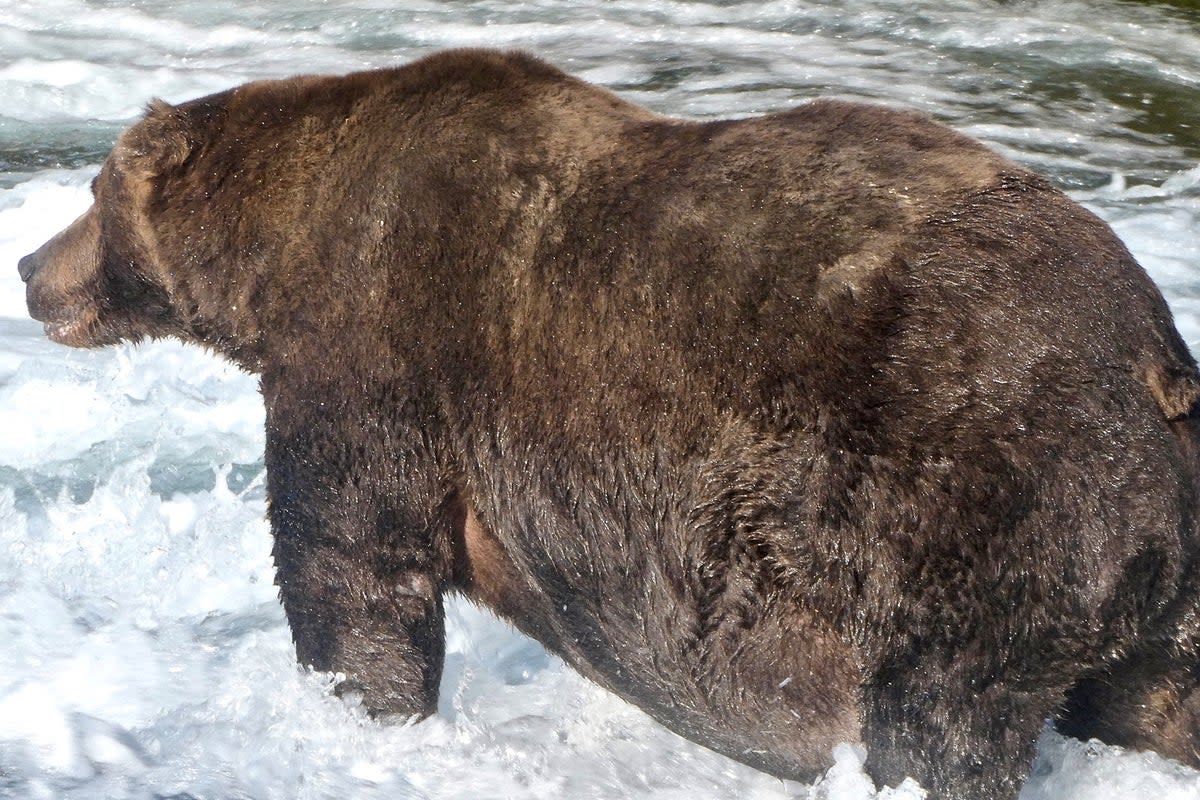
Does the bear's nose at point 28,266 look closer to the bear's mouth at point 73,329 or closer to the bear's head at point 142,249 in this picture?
the bear's head at point 142,249

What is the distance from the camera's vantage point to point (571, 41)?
12359 millimetres

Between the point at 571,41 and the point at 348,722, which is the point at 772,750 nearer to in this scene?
the point at 348,722

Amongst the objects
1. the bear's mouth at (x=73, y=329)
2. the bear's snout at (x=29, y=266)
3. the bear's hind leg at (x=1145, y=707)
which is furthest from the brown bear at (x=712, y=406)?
Answer: the bear's snout at (x=29, y=266)

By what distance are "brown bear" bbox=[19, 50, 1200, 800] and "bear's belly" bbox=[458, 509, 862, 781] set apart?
0.04 feet

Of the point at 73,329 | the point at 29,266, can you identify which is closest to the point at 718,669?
the point at 73,329

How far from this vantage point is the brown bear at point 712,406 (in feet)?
10.3

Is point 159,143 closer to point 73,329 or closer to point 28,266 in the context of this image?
point 73,329

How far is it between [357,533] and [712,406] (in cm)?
111

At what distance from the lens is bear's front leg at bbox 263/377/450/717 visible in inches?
149

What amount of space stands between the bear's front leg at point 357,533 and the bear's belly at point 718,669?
161mm

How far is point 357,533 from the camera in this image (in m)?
3.84

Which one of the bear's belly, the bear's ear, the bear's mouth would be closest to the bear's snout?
the bear's mouth

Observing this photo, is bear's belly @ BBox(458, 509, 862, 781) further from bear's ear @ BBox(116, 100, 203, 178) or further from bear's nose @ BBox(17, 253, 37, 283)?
bear's nose @ BBox(17, 253, 37, 283)

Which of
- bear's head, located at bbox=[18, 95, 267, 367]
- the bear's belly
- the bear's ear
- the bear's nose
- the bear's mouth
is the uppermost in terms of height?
the bear's ear
